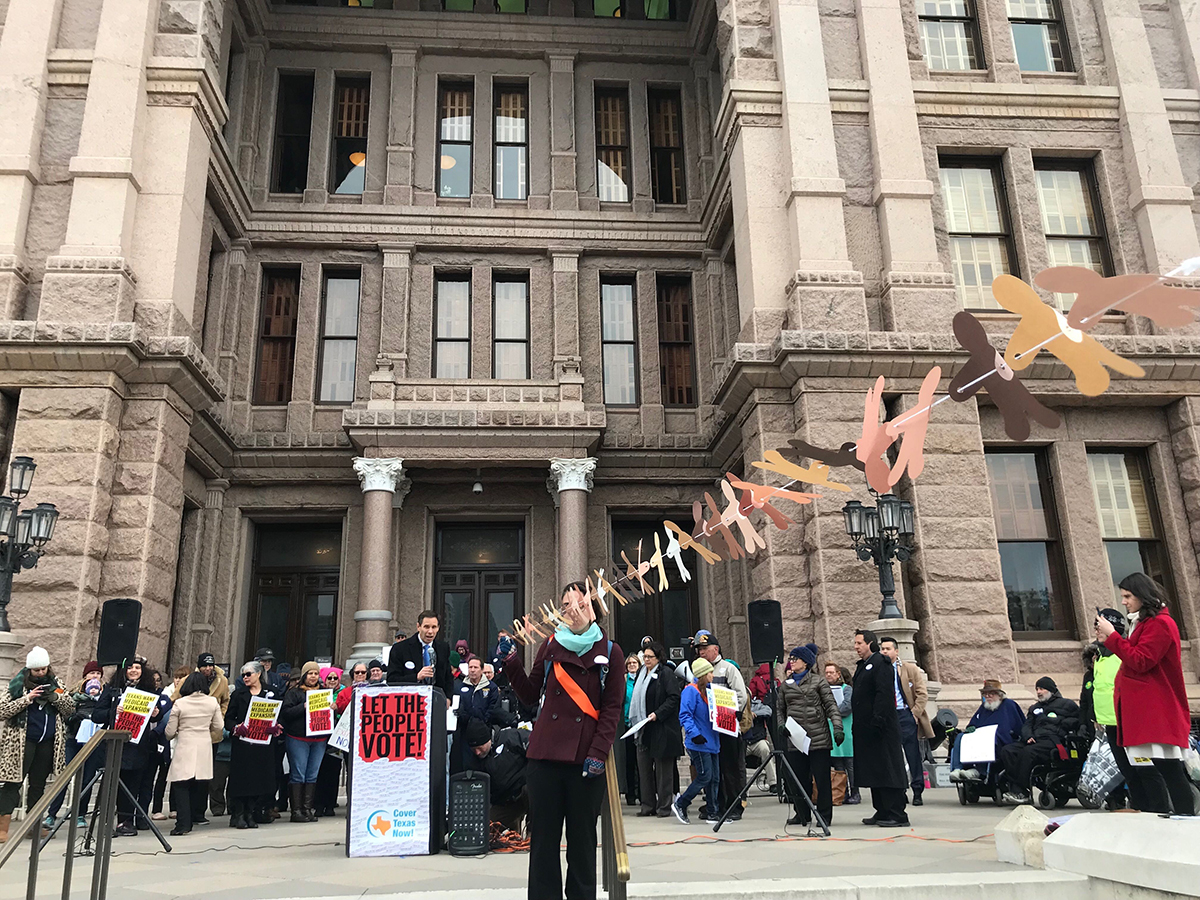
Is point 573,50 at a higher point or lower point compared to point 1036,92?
higher

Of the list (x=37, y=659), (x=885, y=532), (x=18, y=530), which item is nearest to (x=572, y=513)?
(x=885, y=532)

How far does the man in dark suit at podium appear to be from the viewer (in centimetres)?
884

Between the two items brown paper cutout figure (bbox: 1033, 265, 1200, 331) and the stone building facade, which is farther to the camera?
the stone building facade

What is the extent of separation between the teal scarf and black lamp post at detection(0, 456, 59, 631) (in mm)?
9038

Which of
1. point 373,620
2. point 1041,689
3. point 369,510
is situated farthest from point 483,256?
point 1041,689

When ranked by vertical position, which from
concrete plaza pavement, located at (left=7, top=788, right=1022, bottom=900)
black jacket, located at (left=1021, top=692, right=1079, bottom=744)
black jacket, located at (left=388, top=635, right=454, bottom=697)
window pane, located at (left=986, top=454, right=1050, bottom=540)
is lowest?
concrete plaza pavement, located at (left=7, top=788, right=1022, bottom=900)

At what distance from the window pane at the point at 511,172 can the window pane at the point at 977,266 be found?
9925 mm

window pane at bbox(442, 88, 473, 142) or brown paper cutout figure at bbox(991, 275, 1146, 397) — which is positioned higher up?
window pane at bbox(442, 88, 473, 142)

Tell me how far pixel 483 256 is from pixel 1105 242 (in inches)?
492

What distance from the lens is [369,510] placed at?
56.4ft

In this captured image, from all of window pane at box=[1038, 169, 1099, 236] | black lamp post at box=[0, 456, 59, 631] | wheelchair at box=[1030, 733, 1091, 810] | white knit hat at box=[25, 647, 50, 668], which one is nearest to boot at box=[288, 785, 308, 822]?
white knit hat at box=[25, 647, 50, 668]

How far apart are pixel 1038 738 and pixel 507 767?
19.6 feet

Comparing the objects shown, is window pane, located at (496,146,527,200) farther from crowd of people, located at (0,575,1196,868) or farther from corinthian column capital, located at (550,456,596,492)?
crowd of people, located at (0,575,1196,868)

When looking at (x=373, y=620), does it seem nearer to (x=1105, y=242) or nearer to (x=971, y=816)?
(x=971, y=816)
